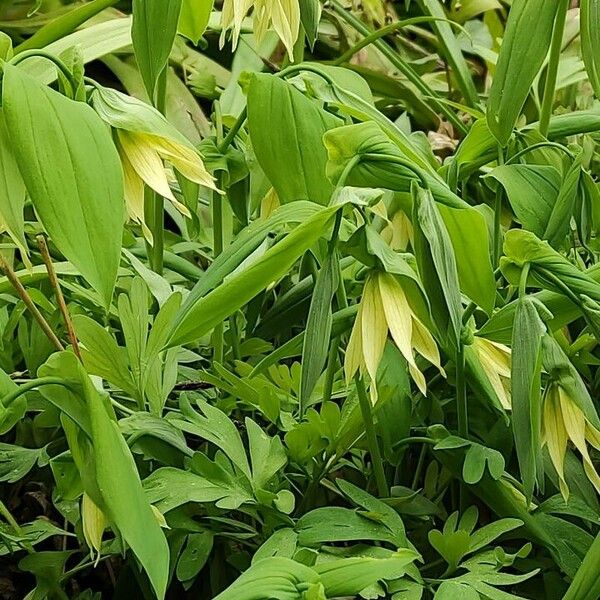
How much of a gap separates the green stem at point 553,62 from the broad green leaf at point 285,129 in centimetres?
18

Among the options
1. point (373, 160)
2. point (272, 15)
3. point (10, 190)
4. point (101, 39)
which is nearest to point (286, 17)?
point (272, 15)

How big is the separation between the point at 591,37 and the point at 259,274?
0.28m

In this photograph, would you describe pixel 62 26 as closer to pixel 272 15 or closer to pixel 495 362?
pixel 272 15

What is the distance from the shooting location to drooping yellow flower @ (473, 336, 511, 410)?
62 cm

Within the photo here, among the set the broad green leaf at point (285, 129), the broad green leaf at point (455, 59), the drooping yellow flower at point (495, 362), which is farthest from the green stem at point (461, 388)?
the broad green leaf at point (455, 59)

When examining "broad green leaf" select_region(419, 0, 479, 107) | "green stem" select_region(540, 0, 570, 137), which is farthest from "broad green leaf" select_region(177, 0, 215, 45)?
"broad green leaf" select_region(419, 0, 479, 107)

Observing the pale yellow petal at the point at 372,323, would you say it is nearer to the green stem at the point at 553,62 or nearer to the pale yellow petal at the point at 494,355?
the pale yellow petal at the point at 494,355

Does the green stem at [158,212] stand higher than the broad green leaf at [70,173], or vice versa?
the broad green leaf at [70,173]

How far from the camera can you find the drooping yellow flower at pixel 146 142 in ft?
1.66

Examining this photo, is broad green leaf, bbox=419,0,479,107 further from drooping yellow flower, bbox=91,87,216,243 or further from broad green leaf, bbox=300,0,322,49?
drooping yellow flower, bbox=91,87,216,243

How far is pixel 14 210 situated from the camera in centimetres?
46

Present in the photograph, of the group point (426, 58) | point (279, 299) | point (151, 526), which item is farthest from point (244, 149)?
point (426, 58)

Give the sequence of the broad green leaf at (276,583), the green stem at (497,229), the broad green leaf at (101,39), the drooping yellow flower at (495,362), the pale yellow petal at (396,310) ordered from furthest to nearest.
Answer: the broad green leaf at (101,39), the green stem at (497,229), the drooping yellow flower at (495,362), the pale yellow petal at (396,310), the broad green leaf at (276,583)

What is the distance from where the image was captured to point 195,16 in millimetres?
717
